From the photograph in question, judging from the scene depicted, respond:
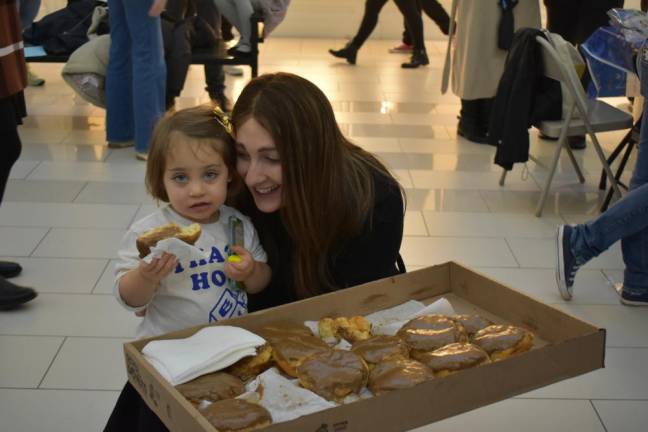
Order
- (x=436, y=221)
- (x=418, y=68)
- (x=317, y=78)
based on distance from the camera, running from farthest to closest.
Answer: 1. (x=418, y=68)
2. (x=317, y=78)
3. (x=436, y=221)

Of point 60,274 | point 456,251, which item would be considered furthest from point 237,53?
point 60,274

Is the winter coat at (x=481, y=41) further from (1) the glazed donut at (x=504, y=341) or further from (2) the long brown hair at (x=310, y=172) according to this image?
(1) the glazed donut at (x=504, y=341)

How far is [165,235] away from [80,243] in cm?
235

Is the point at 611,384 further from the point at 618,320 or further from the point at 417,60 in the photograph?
the point at 417,60

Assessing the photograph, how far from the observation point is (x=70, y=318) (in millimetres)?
3389

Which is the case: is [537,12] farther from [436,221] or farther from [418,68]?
[418,68]

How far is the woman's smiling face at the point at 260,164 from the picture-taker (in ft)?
6.40

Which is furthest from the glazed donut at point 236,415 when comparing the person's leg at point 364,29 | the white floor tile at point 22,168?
the person's leg at point 364,29

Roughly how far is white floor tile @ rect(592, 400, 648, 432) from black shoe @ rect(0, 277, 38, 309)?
2.06 metres

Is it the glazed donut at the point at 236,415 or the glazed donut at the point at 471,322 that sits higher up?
the glazed donut at the point at 236,415

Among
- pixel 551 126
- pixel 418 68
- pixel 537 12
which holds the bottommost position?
pixel 418 68

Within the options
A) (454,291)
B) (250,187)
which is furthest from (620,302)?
(250,187)

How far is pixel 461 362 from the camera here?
165 centimetres

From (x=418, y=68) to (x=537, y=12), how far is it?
8.76 ft
